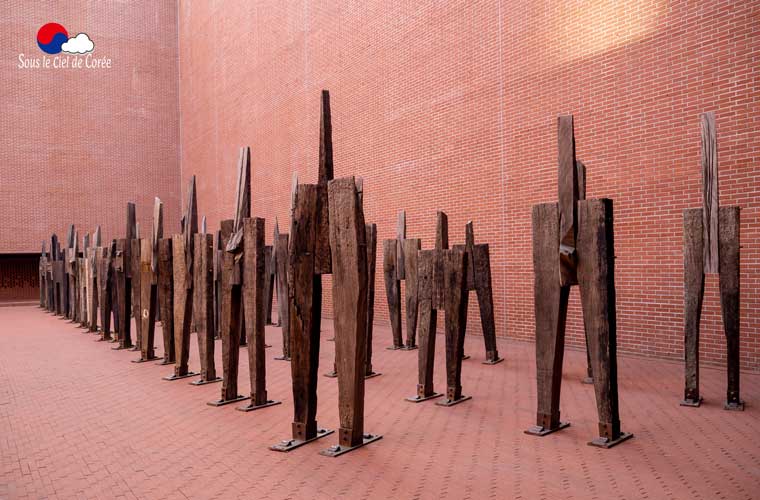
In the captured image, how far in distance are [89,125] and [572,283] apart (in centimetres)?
2275

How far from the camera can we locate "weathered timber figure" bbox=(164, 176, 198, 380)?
8.16 m

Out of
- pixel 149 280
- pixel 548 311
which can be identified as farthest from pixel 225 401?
pixel 548 311

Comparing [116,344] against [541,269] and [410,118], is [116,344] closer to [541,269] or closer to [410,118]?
[410,118]

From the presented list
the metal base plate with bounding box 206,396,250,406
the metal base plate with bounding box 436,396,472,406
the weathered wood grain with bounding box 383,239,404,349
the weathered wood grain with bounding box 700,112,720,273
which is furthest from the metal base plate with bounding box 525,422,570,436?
the weathered wood grain with bounding box 383,239,404,349

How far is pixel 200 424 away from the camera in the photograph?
6051 millimetres

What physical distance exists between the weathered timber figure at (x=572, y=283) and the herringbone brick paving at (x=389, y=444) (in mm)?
311

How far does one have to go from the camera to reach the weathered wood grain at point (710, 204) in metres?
6.24

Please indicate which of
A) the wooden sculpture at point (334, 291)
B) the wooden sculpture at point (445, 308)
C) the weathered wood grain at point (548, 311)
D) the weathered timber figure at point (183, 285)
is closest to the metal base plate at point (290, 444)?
the wooden sculpture at point (334, 291)

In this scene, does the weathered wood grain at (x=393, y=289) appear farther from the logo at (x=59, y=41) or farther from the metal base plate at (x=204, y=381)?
the logo at (x=59, y=41)

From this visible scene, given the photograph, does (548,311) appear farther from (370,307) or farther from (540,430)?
(370,307)

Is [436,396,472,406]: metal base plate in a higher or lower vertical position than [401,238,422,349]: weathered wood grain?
lower

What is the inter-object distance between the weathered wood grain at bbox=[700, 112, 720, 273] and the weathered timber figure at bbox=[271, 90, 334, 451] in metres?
3.72

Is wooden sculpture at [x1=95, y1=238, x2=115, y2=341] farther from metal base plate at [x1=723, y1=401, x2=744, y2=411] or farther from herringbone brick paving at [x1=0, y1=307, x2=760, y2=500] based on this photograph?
metal base plate at [x1=723, y1=401, x2=744, y2=411]

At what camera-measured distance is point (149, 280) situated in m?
9.45
